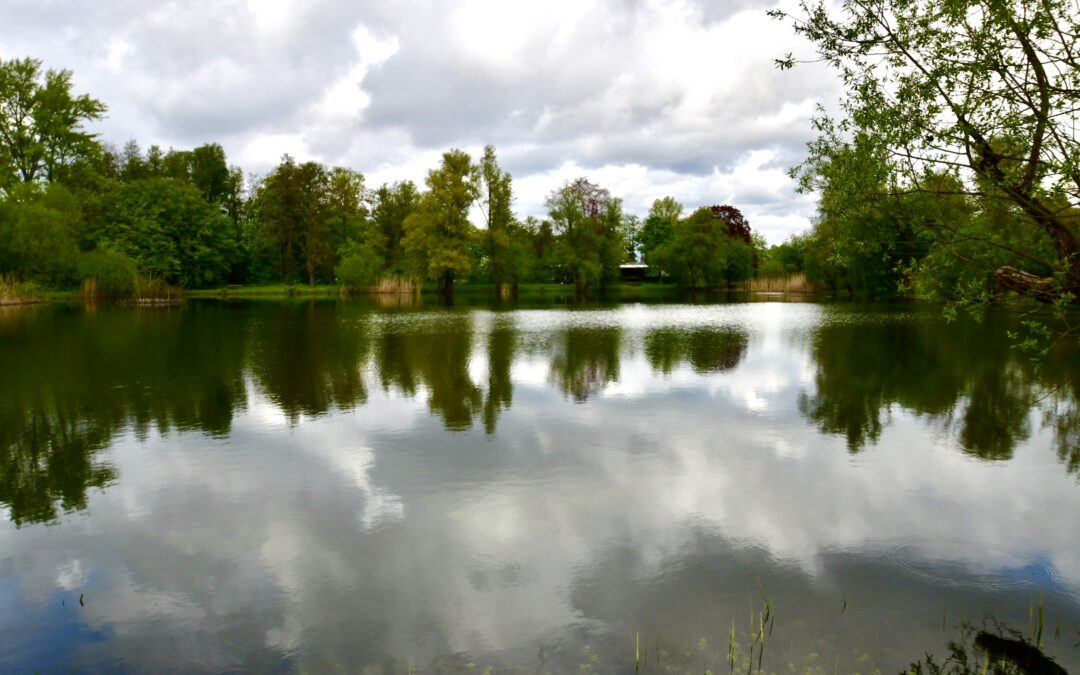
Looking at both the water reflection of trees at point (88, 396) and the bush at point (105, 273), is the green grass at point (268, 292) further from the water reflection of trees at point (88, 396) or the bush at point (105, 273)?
the water reflection of trees at point (88, 396)

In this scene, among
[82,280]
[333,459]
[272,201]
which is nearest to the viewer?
[333,459]

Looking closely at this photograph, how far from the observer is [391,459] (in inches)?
472

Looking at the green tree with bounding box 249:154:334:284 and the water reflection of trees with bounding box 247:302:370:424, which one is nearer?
the water reflection of trees with bounding box 247:302:370:424

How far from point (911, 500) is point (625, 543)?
14.9ft

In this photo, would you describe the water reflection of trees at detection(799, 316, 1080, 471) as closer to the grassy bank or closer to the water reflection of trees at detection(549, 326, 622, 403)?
the water reflection of trees at detection(549, 326, 622, 403)

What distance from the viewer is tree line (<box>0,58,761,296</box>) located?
59156 millimetres

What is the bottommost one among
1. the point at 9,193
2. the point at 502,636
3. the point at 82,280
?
the point at 502,636

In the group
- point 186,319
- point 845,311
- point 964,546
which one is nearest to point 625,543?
point 964,546

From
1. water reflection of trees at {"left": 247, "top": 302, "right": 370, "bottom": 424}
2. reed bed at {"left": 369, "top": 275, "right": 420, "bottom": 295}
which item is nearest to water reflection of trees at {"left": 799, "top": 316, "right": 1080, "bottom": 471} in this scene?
water reflection of trees at {"left": 247, "top": 302, "right": 370, "bottom": 424}

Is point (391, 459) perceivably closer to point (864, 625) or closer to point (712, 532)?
point (712, 532)

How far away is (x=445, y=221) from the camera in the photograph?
239ft

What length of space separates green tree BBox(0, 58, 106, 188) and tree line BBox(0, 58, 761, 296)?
13 centimetres

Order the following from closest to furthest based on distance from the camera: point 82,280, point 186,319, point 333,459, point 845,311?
point 333,459, point 186,319, point 845,311, point 82,280

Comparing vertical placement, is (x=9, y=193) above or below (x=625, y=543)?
above
